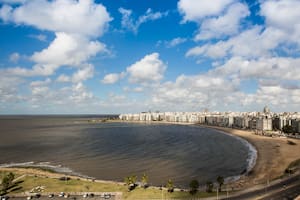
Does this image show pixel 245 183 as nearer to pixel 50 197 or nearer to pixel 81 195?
pixel 81 195

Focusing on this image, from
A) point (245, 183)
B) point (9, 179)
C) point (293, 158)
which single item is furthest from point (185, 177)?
point (293, 158)

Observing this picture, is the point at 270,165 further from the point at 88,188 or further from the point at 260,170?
the point at 88,188

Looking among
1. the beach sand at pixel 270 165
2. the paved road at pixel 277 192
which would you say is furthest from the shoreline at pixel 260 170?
the paved road at pixel 277 192

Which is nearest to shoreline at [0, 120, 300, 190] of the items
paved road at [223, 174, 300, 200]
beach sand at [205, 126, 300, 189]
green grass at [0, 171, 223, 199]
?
beach sand at [205, 126, 300, 189]

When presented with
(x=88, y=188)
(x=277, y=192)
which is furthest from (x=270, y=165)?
(x=88, y=188)

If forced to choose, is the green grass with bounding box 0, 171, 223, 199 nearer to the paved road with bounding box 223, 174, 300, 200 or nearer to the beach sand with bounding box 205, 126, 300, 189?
the paved road with bounding box 223, 174, 300, 200

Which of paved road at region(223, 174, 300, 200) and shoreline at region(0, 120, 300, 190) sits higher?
paved road at region(223, 174, 300, 200)
